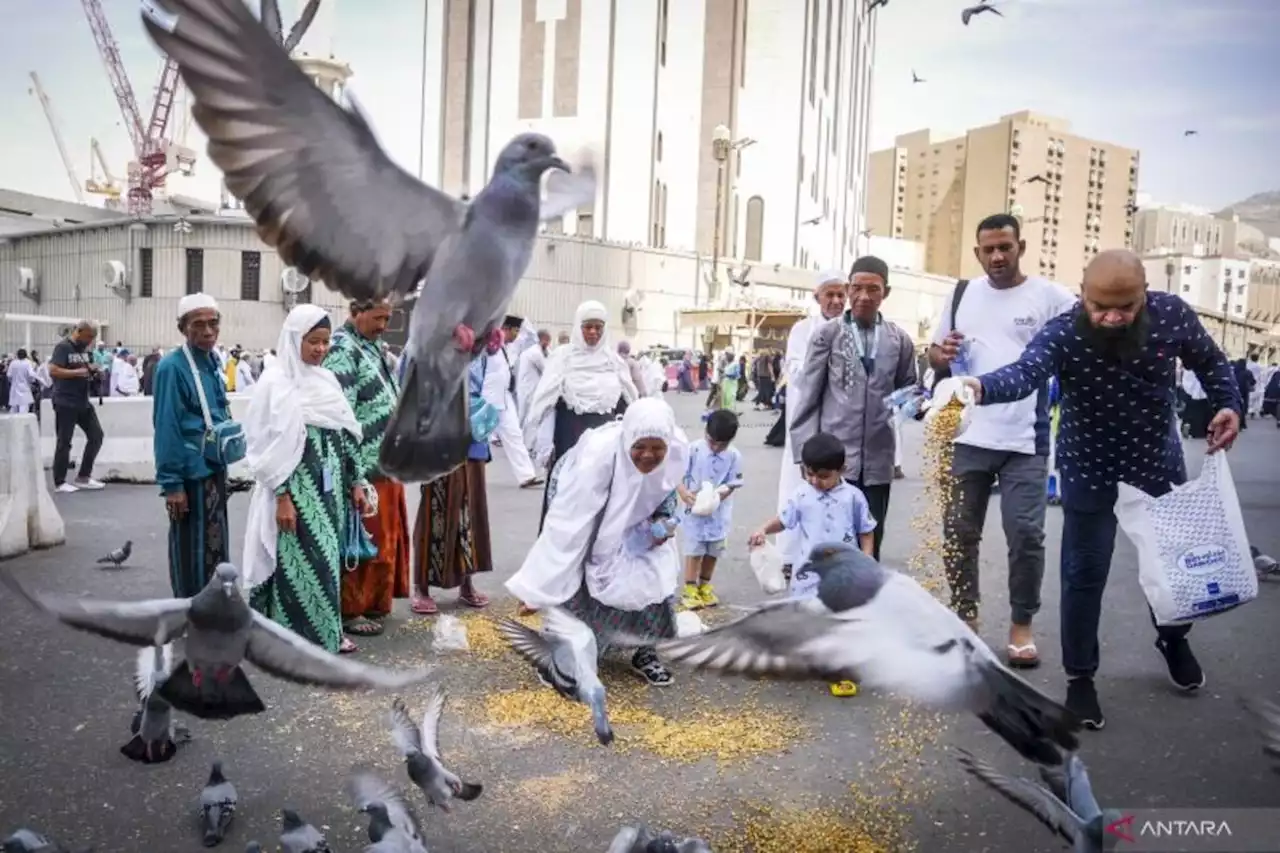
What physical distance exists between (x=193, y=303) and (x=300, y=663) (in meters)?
0.96

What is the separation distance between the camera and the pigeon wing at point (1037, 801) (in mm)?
2207

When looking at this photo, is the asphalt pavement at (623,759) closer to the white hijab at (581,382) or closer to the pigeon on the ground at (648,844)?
the pigeon on the ground at (648,844)

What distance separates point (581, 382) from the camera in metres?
4.62

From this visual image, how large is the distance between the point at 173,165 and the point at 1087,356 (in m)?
2.51

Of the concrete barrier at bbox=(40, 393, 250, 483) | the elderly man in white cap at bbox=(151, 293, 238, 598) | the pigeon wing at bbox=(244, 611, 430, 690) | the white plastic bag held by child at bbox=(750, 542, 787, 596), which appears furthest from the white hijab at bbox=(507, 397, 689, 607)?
the concrete barrier at bbox=(40, 393, 250, 483)

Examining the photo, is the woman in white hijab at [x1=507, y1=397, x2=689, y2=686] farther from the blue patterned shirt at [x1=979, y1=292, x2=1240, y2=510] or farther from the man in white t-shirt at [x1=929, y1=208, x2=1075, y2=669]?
the blue patterned shirt at [x1=979, y1=292, x2=1240, y2=510]

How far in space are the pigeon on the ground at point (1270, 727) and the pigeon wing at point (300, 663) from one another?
2343 mm

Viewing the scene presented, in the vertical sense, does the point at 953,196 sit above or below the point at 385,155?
above

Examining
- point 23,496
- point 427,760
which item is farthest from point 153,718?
point 23,496

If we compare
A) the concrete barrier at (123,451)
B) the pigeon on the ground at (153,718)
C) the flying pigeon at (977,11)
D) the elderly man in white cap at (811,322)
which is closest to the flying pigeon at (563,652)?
the pigeon on the ground at (153,718)

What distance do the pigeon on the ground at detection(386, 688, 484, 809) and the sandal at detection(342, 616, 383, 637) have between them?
1613 mm

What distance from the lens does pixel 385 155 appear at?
6.09ft

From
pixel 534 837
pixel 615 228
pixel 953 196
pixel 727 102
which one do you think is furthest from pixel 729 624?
pixel 953 196

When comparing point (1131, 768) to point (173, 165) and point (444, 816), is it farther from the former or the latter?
point (173, 165)
